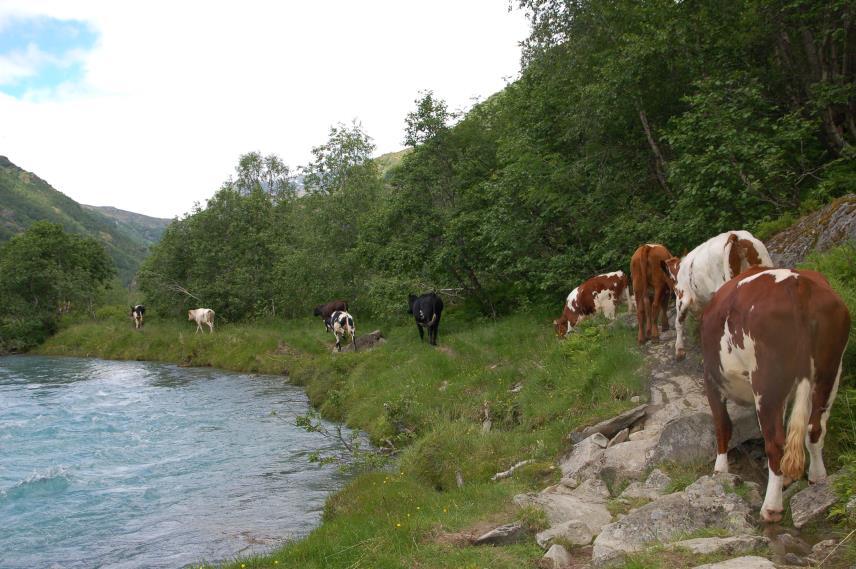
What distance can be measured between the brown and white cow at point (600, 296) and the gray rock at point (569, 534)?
933 cm

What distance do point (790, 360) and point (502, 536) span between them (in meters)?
3.18

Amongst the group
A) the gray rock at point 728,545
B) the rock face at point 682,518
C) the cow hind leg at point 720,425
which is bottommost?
the rock face at point 682,518

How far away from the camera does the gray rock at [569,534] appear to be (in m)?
6.09

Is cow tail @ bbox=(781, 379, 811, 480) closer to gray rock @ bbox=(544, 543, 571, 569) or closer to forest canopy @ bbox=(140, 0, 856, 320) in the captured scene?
gray rock @ bbox=(544, 543, 571, 569)

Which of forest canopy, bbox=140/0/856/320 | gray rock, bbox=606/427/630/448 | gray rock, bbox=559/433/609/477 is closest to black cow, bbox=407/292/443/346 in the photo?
forest canopy, bbox=140/0/856/320

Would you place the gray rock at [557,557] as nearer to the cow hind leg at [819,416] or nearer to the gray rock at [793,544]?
the gray rock at [793,544]

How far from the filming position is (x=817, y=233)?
390 inches

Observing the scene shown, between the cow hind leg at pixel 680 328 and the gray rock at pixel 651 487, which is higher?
the cow hind leg at pixel 680 328

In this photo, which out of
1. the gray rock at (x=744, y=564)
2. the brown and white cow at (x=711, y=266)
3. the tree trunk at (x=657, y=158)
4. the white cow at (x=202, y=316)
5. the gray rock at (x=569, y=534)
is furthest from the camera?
the white cow at (x=202, y=316)

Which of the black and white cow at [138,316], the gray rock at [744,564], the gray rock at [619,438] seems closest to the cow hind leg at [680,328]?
the gray rock at [619,438]

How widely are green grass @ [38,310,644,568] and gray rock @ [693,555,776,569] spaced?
74.8 inches

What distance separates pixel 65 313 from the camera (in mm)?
48312

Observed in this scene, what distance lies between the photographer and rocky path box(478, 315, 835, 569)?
5.00m

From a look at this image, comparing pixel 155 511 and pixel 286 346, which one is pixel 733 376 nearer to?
pixel 155 511
